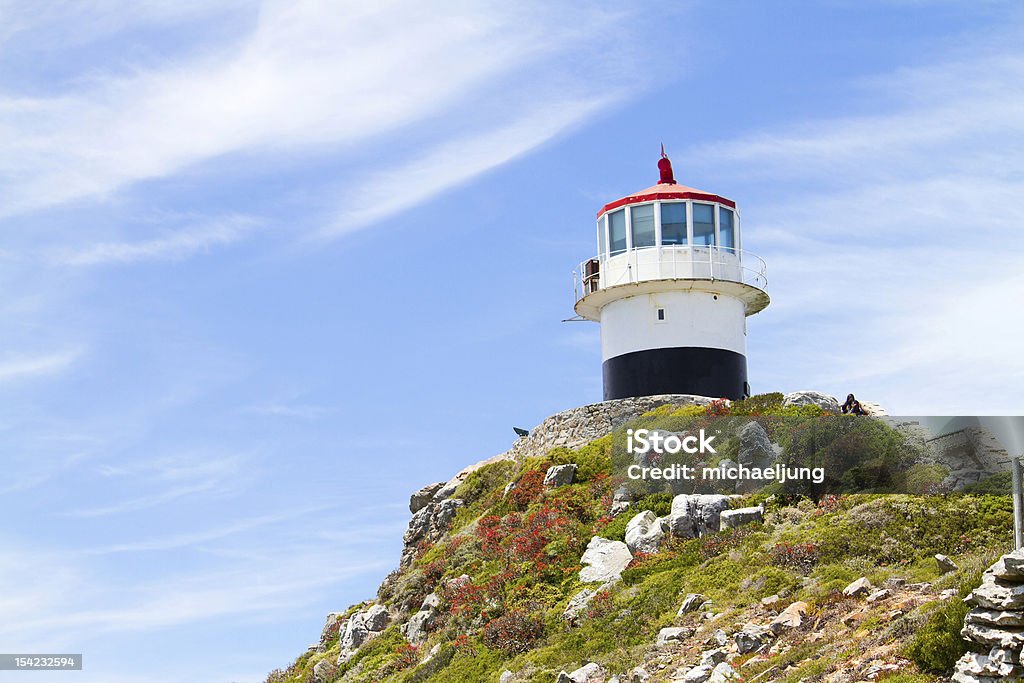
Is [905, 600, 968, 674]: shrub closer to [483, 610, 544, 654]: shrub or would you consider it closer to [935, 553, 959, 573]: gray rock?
[935, 553, 959, 573]: gray rock

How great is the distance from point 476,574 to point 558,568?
268 centimetres

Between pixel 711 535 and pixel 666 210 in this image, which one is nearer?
pixel 711 535

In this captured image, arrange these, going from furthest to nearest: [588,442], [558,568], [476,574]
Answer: [588,442] < [476,574] < [558,568]

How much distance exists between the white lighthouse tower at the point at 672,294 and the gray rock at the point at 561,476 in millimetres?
5209

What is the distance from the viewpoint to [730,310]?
3491 cm

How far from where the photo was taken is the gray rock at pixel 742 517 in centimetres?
2367

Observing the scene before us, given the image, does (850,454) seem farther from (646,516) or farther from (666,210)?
(666,210)

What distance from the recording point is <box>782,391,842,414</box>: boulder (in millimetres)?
27828

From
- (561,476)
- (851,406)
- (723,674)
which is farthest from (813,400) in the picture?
(723,674)

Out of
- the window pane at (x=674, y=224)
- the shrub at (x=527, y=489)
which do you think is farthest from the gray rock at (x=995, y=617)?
the window pane at (x=674, y=224)

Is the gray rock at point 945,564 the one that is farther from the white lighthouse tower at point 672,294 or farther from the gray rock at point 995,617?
the white lighthouse tower at point 672,294

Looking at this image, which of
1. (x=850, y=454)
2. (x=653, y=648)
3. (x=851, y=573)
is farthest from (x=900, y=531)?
(x=653, y=648)

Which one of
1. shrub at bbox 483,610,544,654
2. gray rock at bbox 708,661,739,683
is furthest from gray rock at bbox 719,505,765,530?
gray rock at bbox 708,661,739,683

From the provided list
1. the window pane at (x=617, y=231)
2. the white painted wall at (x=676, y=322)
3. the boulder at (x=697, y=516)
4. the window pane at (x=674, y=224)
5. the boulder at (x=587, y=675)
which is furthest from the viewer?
the window pane at (x=617, y=231)
